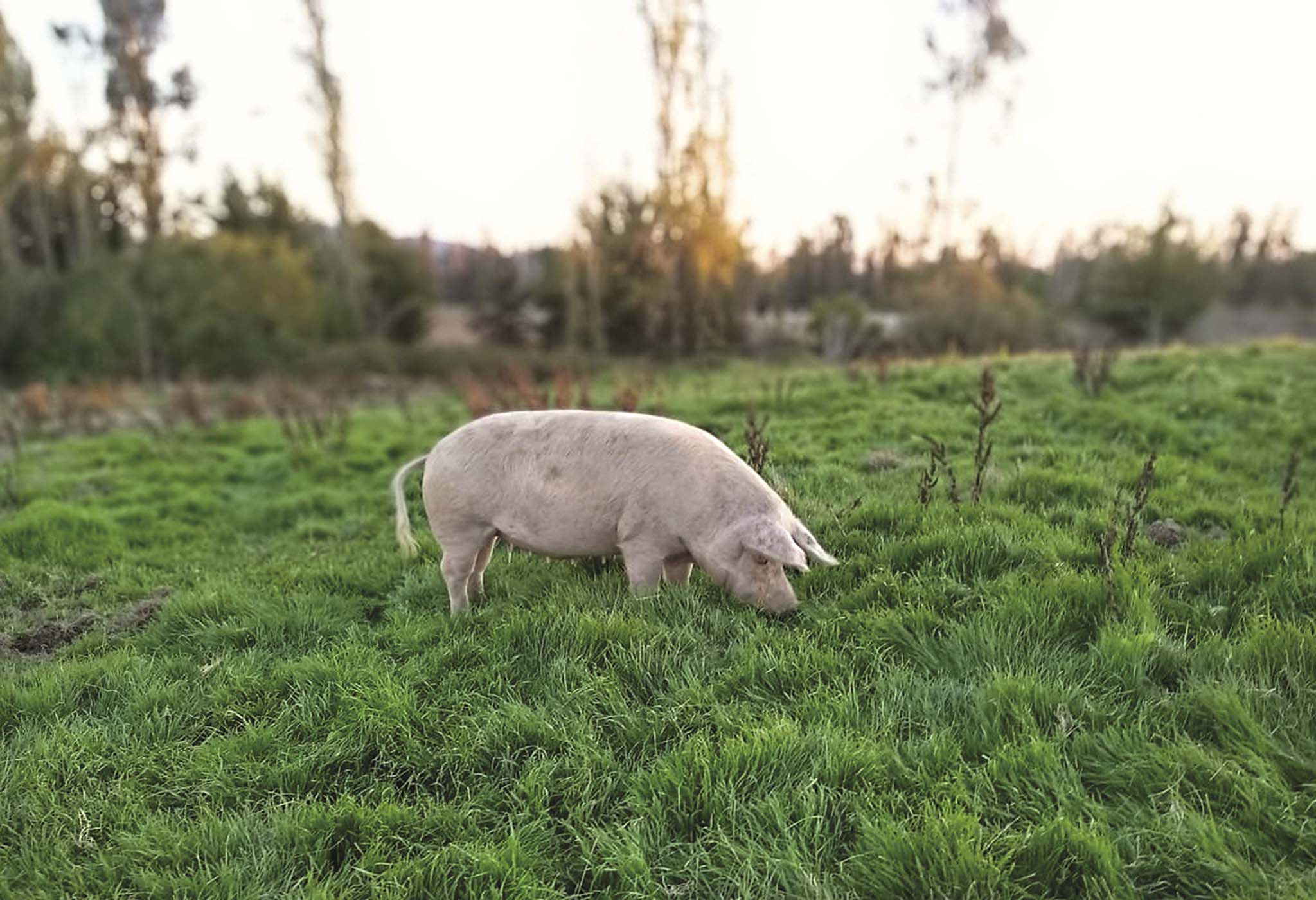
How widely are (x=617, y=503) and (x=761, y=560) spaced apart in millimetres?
775

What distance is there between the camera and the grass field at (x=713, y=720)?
2.26 metres

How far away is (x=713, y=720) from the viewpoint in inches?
113

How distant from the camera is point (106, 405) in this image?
14414mm

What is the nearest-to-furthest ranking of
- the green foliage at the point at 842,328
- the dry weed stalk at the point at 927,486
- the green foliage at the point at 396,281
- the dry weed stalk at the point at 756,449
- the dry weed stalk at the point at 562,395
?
the dry weed stalk at the point at 927,486
the dry weed stalk at the point at 756,449
the dry weed stalk at the point at 562,395
the green foliage at the point at 842,328
the green foliage at the point at 396,281

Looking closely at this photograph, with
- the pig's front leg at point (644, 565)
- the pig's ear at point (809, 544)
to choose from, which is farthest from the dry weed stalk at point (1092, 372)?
the pig's front leg at point (644, 565)

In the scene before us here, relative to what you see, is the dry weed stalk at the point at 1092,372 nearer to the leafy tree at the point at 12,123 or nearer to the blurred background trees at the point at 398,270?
the blurred background trees at the point at 398,270

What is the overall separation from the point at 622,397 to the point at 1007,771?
5830 mm

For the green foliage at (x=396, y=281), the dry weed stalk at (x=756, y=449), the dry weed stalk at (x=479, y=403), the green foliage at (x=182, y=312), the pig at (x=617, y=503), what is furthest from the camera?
the green foliage at (x=396, y=281)

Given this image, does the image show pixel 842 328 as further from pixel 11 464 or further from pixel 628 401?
pixel 11 464

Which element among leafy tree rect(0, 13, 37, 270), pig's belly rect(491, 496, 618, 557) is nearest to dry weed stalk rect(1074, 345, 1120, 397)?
pig's belly rect(491, 496, 618, 557)

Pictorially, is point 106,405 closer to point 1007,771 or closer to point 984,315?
point 1007,771

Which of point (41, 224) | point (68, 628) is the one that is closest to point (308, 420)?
point (68, 628)

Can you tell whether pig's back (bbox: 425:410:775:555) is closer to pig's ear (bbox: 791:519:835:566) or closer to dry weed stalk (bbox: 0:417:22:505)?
pig's ear (bbox: 791:519:835:566)

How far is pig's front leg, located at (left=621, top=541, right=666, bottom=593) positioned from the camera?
373 centimetres
